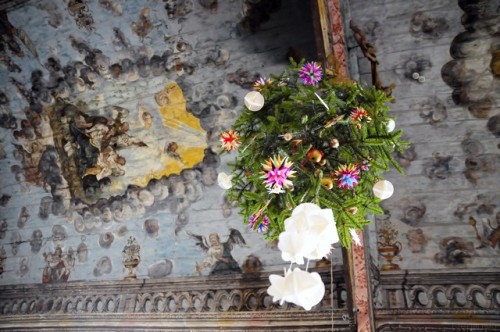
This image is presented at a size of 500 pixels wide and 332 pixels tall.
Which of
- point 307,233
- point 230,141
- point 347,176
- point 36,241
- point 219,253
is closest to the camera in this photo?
point 307,233

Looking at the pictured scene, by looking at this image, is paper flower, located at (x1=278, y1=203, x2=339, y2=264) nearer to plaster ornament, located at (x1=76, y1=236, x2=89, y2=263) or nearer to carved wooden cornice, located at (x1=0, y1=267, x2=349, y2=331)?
carved wooden cornice, located at (x1=0, y1=267, x2=349, y2=331)

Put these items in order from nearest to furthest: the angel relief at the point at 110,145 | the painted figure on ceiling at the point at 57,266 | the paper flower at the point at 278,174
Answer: the paper flower at the point at 278,174 < the angel relief at the point at 110,145 < the painted figure on ceiling at the point at 57,266

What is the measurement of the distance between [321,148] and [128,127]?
4958mm

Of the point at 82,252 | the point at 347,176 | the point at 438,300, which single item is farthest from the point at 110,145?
the point at 438,300

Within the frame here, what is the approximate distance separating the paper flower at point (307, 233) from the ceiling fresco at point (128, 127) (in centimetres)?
392

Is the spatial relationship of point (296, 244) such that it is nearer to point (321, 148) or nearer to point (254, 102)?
point (321, 148)

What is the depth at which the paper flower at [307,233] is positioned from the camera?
2.54m

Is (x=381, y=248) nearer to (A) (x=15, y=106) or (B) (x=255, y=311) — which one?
(B) (x=255, y=311)

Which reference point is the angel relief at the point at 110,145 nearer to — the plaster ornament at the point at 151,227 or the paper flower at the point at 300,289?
the plaster ornament at the point at 151,227

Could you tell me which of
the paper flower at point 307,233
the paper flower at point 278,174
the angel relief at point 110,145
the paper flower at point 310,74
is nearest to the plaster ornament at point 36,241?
the angel relief at point 110,145

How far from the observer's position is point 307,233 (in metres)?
2.55

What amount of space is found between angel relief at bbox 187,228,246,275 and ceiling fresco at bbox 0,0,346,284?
0.02 meters

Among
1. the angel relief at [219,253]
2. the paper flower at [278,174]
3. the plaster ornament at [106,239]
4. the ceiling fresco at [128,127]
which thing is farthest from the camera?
the plaster ornament at [106,239]

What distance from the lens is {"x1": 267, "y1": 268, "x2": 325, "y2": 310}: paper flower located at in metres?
2.56
